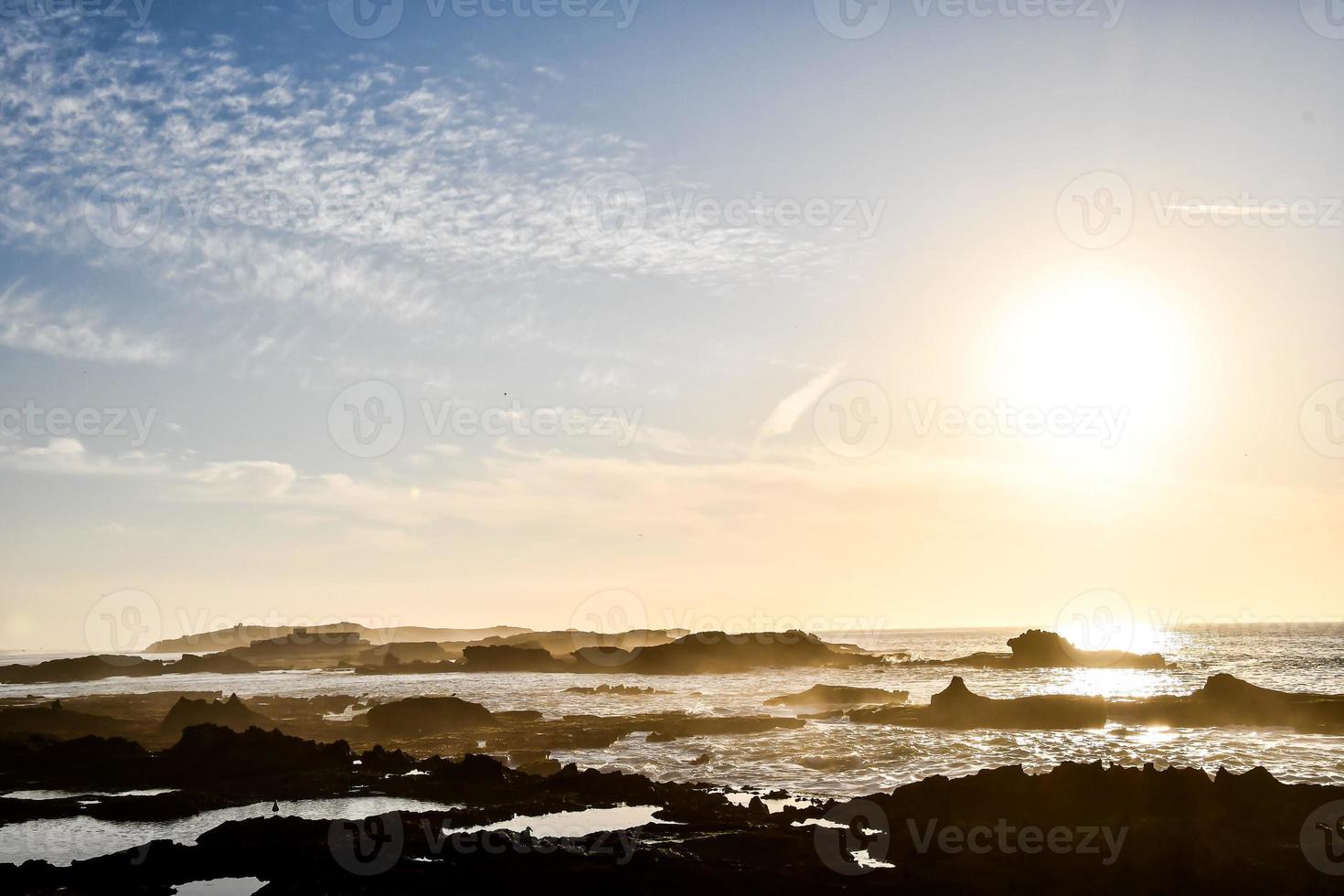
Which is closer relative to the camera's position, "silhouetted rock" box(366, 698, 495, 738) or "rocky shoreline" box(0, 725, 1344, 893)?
"rocky shoreline" box(0, 725, 1344, 893)

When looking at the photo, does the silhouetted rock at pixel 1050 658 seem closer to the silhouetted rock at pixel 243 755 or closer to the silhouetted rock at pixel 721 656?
the silhouetted rock at pixel 721 656

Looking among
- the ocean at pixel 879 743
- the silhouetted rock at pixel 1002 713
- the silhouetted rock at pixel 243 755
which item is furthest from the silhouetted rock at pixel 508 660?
the silhouetted rock at pixel 243 755

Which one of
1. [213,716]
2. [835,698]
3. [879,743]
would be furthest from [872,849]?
[835,698]

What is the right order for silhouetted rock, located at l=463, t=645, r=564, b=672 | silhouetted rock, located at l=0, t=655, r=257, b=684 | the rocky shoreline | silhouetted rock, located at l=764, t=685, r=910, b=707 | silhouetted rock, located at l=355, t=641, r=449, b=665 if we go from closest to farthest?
1. the rocky shoreline
2. silhouetted rock, located at l=764, t=685, r=910, b=707
3. silhouetted rock, located at l=0, t=655, r=257, b=684
4. silhouetted rock, located at l=463, t=645, r=564, b=672
5. silhouetted rock, located at l=355, t=641, r=449, b=665

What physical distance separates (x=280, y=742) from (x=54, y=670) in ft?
321

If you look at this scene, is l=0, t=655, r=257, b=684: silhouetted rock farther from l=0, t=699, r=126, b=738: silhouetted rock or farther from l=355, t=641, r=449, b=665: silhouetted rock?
l=0, t=699, r=126, b=738: silhouetted rock

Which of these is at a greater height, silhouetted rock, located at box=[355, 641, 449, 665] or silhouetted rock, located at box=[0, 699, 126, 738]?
silhouetted rock, located at box=[0, 699, 126, 738]

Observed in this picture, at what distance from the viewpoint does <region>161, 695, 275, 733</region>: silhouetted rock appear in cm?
4175

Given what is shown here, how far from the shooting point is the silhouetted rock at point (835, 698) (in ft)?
195

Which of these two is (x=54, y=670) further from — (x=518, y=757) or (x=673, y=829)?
(x=673, y=829)

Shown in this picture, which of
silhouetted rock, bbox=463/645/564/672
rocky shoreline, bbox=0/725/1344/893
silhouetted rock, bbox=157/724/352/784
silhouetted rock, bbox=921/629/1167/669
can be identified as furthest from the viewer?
silhouetted rock, bbox=463/645/564/672

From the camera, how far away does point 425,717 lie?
47031 millimetres

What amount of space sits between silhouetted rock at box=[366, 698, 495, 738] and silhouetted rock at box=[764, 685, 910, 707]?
20778mm

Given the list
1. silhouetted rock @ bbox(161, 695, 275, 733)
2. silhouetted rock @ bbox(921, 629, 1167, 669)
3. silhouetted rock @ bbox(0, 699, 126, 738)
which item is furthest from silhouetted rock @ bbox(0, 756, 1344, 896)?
silhouetted rock @ bbox(921, 629, 1167, 669)
